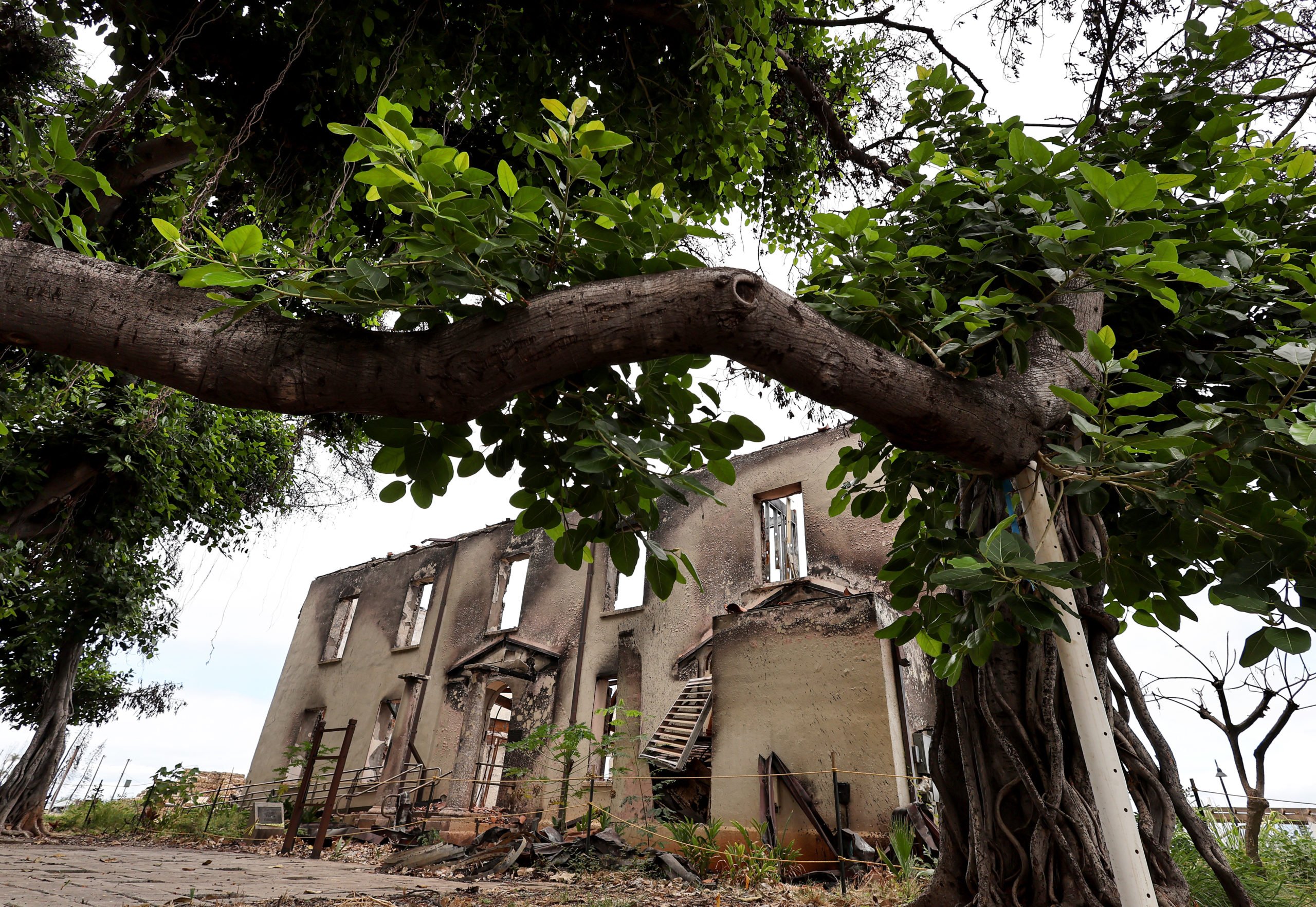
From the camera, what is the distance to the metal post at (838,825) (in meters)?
4.61

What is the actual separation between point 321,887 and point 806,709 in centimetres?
371

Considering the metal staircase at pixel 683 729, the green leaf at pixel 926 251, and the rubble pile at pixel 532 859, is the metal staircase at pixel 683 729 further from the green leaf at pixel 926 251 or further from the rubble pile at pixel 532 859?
the green leaf at pixel 926 251

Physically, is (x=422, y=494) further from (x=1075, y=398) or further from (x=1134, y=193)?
(x=1134, y=193)

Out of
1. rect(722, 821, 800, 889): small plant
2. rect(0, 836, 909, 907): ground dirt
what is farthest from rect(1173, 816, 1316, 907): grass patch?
rect(722, 821, 800, 889): small plant

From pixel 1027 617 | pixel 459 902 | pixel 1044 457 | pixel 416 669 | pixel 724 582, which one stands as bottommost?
pixel 459 902

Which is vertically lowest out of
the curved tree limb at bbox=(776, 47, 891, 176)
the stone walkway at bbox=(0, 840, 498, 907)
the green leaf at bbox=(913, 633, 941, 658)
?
the stone walkway at bbox=(0, 840, 498, 907)

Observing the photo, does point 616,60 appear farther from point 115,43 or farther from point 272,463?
point 272,463

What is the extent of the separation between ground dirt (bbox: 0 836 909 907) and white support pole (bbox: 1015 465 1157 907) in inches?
87.5

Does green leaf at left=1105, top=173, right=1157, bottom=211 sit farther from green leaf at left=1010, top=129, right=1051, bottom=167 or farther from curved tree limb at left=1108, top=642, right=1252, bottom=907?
curved tree limb at left=1108, top=642, right=1252, bottom=907

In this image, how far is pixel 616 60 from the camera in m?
3.37

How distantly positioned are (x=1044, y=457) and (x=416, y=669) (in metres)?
13.8

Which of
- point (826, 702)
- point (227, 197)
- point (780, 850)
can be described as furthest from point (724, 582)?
point (227, 197)

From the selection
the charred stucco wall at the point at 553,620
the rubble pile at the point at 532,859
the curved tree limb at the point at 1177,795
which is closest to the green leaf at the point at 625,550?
the curved tree limb at the point at 1177,795

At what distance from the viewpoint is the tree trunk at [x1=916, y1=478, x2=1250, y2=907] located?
1.61m
